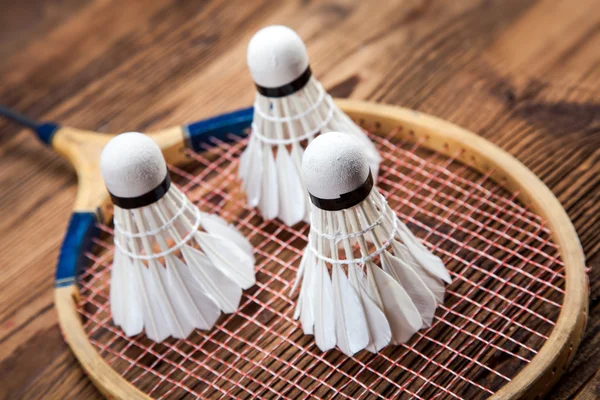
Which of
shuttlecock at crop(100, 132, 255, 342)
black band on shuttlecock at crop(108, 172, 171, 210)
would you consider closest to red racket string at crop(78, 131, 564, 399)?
shuttlecock at crop(100, 132, 255, 342)

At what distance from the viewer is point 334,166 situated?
2.90 ft

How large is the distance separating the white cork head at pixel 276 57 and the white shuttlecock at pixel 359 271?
0.19 meters

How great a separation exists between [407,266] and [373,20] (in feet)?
2.31

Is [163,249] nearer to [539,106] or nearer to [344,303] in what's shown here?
[344,303]

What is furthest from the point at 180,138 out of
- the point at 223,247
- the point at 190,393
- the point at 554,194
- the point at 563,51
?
the point at 563,51

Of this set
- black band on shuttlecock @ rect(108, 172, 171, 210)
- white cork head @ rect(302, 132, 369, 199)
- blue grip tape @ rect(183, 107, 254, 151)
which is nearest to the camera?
white cork head @ rect(302, 132, 369, 199)

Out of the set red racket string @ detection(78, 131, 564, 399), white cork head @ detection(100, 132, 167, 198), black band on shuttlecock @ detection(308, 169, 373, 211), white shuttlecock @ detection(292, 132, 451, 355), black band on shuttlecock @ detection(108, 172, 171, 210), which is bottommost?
red racket string @ detection(78, 131, 564, 399)

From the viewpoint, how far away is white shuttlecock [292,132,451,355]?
911mm

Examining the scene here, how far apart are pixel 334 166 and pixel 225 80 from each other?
2.19ft

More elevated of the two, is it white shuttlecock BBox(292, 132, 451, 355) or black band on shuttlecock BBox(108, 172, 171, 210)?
black band on shuttlecock BBox(108, 172, 171, 210)

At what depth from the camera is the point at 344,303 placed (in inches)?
39.2

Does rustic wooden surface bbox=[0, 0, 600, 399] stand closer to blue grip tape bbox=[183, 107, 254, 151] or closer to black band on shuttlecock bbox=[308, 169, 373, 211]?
blue grip tape bbox=[183, 107, 254, 151]

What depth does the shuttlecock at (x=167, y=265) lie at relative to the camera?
102 centimetres

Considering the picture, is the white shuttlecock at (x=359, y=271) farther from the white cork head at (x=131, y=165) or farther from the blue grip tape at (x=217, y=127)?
the blue grip tape at (x=217, y=127)
